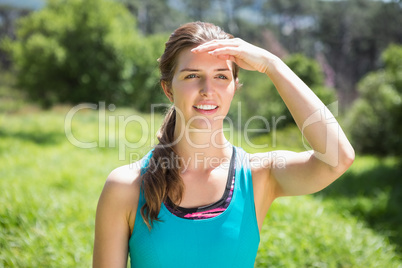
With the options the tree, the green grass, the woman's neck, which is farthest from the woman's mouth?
the tree

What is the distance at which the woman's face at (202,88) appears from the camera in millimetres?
1661

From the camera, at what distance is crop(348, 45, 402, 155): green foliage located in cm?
1024

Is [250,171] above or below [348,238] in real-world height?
above

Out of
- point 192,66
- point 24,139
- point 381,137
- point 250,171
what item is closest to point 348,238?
point 250,171

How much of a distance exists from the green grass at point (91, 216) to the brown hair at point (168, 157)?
41 centimetres

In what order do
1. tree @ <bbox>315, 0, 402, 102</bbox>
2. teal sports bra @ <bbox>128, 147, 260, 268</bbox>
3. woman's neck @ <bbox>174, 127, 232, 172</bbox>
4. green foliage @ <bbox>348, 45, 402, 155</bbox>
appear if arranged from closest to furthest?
teal sports bra @ <bbox>128, 147, 260, 268</bbox> < woman's neck @ <bbox>174, 127, 232, 172</bbox> < green foliage @ <bbox>348, 45, 402, 155</bbox> < tree @ <bbox>315, 0, 402, 102</bbox>

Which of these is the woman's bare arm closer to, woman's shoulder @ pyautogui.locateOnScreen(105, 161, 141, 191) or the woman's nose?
woman's shoulder @ pyautogui.locateOnScreen(105, 161, 141, 191)

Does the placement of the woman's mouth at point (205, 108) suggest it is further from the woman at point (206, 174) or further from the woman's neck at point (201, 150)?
the woman's neck at point (201, 150)

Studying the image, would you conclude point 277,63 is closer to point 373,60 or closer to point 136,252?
point 136,252

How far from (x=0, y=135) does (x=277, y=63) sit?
1037 cm

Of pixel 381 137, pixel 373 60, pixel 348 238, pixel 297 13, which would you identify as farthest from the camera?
pixel 297 13

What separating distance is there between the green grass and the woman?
53 cm

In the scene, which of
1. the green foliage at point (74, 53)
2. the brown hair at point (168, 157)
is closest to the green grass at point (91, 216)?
the brown hair at point (168, 157)

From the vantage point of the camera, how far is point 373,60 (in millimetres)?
28859
